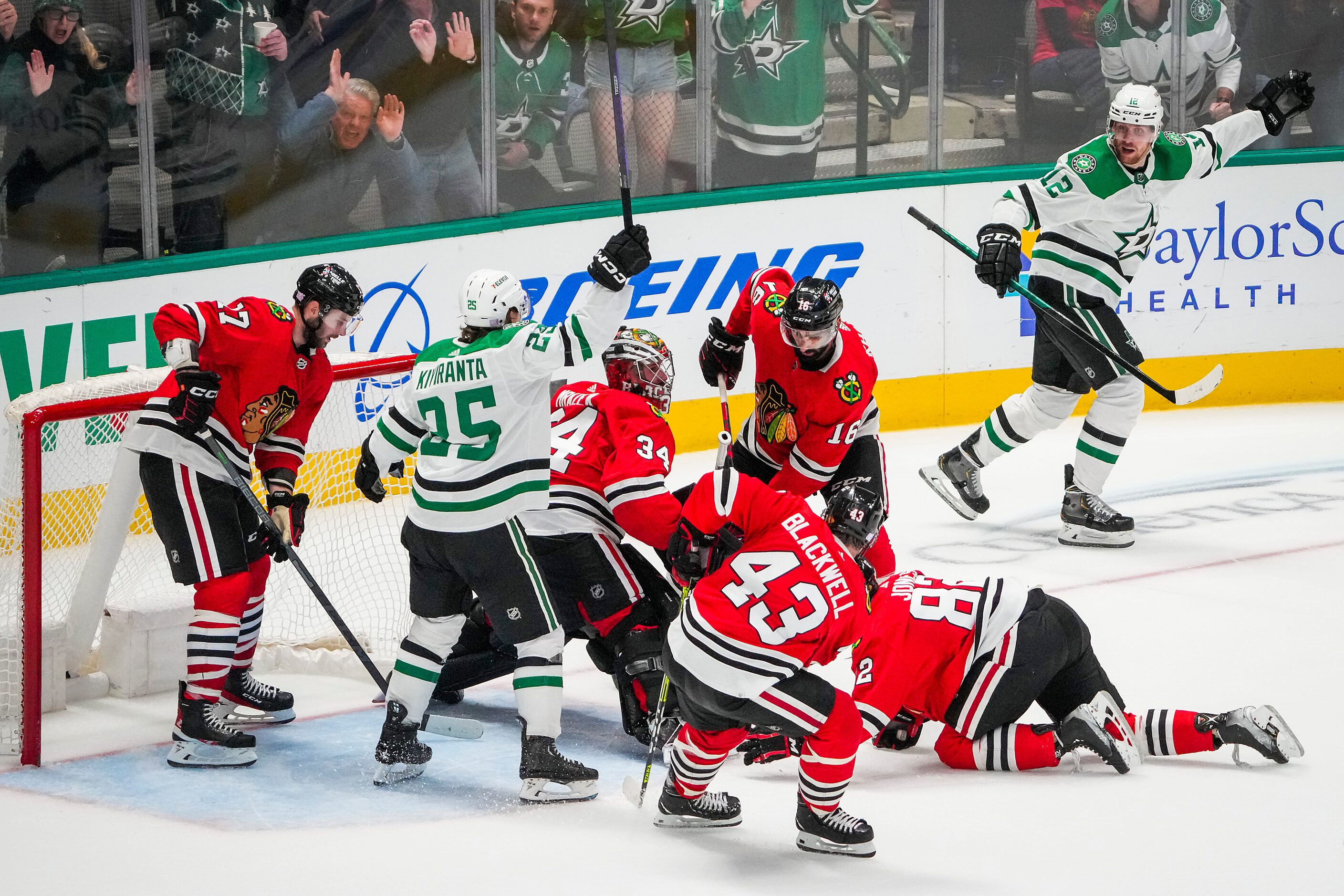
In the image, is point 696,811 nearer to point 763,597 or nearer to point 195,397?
point 763,597

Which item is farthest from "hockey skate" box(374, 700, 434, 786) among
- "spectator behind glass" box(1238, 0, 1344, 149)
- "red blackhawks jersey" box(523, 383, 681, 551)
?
"spectator behind glass" box(1238, 0, 1344, 149)

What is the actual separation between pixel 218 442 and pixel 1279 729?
2.38 metres

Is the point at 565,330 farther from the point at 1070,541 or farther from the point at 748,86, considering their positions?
the point at 748,86

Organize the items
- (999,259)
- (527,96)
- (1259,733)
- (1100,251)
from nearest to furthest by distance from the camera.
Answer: (1259,733)
(999,259)
(1100,251)
(527,96)

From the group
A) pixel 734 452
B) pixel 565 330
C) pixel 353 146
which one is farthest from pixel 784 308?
pixel 353 146

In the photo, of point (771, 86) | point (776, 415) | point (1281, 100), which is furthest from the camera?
point (771, 86)

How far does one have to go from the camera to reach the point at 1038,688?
3.47 metres

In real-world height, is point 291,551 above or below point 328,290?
below

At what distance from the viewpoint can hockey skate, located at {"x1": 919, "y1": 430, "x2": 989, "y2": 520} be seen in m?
5.77

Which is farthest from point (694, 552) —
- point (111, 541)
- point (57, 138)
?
point (57, 138)

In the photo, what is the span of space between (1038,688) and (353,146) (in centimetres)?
366

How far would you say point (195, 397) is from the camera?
3.62 meters

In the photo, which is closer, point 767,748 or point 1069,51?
point 767,748

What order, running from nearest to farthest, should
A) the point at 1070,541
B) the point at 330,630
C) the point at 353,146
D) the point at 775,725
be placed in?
the point at 775,725
the point at 330,630
the point at 1070,541
the point at 353,146
